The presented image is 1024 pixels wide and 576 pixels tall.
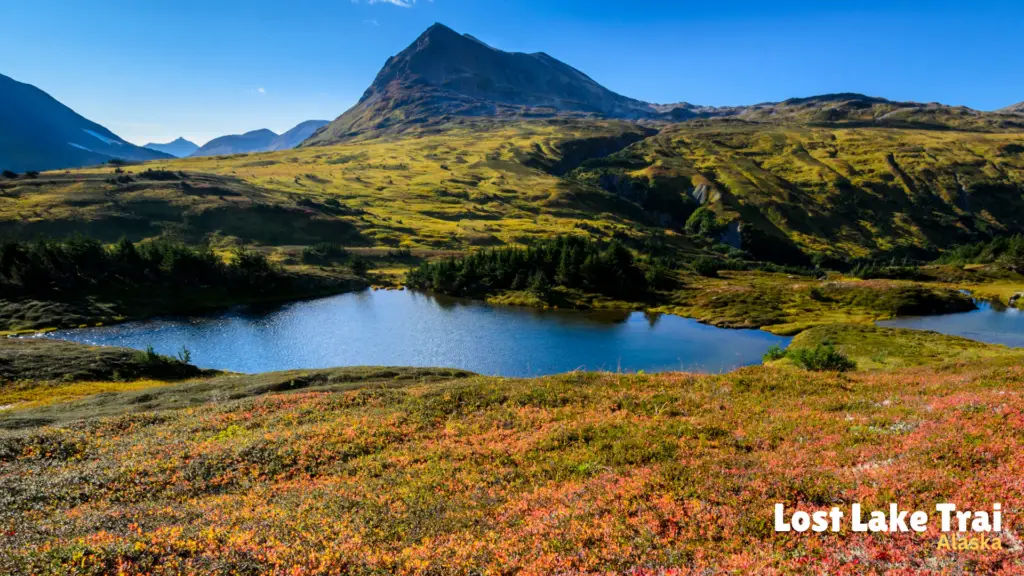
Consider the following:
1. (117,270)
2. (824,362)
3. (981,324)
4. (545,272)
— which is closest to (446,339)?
(545,272)

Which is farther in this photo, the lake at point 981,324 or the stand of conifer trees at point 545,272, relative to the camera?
the stand of conifer trees at point 545,272

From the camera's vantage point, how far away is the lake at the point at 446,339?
87375 mm

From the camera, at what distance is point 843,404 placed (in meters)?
30.2

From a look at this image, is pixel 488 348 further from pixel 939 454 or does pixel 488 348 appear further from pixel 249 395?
pixel 939 454

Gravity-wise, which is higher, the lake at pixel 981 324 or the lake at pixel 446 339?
the lake at pixel 981 324

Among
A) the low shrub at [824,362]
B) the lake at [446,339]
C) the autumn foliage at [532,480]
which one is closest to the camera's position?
the autumn foliage at [532,480]

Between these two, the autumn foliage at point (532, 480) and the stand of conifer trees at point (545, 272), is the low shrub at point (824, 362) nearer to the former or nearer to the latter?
the autumn foliage at point (532, 480)

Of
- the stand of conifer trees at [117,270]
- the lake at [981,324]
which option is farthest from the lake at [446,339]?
the lake at [981,324]

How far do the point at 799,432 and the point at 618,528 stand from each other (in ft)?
46.4

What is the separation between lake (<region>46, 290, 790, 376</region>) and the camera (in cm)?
8738

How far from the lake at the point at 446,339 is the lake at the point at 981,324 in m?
37.1

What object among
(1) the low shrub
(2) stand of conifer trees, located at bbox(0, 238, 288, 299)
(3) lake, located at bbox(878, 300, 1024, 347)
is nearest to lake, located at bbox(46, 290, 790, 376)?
(2) stand of conifer trees, located at bbox(0, 238, 288, 299)

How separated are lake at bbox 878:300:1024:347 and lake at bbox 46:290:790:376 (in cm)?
3705

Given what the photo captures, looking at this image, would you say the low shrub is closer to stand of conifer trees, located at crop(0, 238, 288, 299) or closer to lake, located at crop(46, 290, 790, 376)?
lake, located at crop(46, 290, 790, 376)
